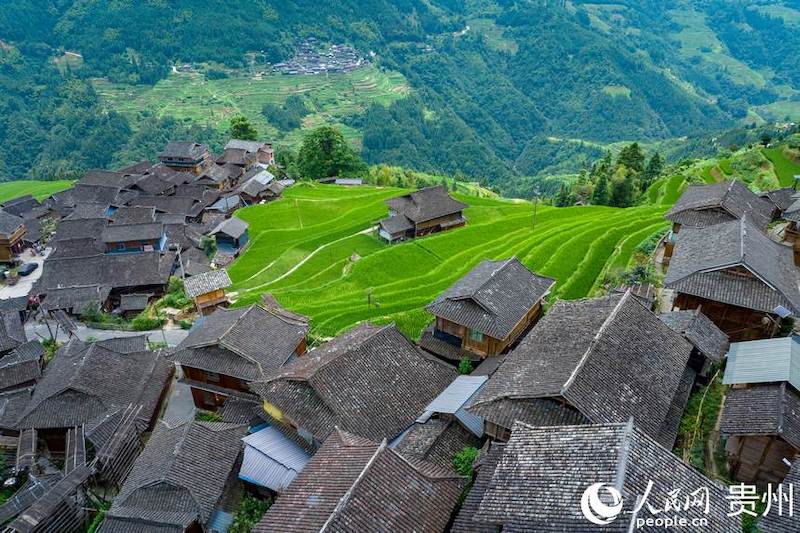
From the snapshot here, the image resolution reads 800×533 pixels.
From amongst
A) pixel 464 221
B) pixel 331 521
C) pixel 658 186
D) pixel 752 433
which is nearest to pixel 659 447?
pixel 752 433

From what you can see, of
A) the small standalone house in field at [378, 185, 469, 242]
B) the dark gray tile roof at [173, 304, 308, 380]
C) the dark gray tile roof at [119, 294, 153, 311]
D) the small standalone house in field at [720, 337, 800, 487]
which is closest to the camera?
the small standalone house in field at [720, 337, 800, 487]

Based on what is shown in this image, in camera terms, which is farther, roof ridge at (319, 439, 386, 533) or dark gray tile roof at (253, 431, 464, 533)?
dark gray tile roof at (253, 431, 464, 533)

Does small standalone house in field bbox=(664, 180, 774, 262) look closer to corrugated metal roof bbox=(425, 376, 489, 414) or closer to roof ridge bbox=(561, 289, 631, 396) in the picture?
roof ridge bbox=(561, 289, 631, 396)

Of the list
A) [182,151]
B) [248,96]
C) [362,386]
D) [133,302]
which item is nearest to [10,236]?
[133,302]

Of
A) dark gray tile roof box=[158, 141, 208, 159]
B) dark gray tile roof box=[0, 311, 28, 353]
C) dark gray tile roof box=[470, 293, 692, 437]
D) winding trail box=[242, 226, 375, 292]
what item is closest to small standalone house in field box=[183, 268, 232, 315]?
winding trail box=[242, 226, 375, 292]

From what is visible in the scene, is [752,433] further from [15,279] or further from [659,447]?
[15,279]

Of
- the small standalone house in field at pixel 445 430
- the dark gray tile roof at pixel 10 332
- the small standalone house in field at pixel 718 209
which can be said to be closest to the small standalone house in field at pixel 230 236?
the dark gray tile roof at pixel 10 332

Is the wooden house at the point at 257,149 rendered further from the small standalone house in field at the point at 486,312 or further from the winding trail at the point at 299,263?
the small standalone house in field at the point at 486,312

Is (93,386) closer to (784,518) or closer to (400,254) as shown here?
(400,254)
